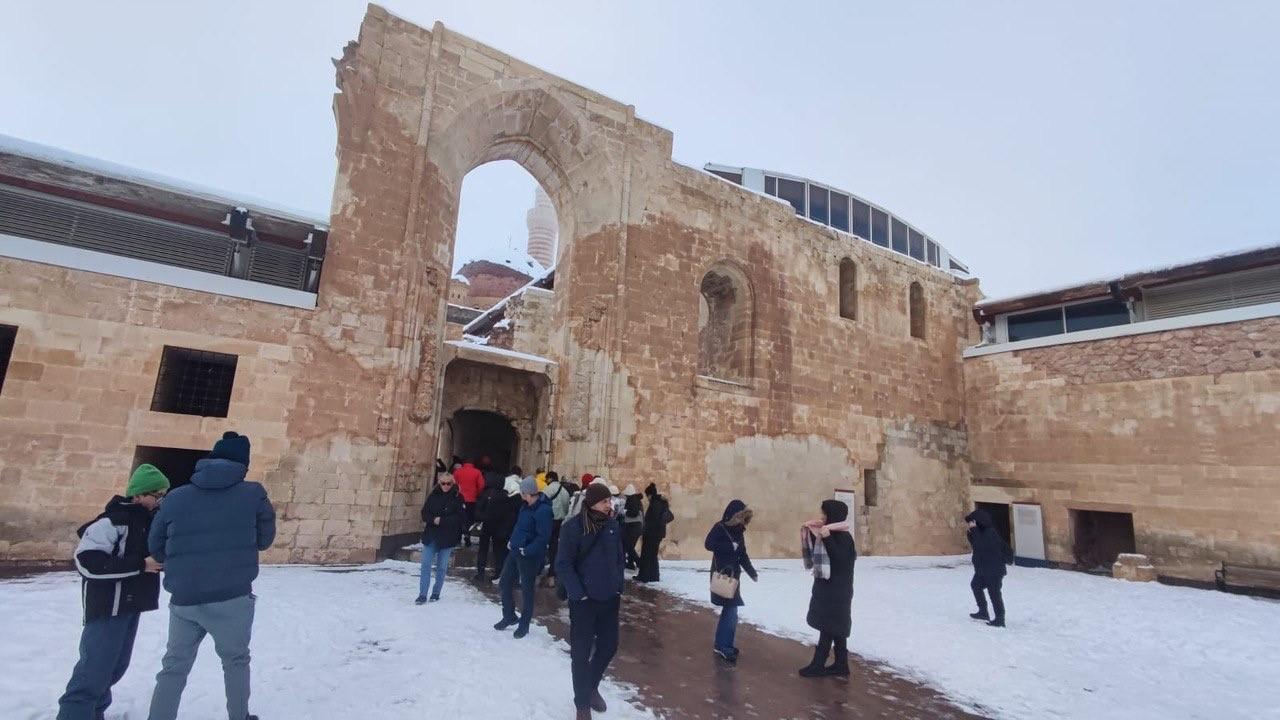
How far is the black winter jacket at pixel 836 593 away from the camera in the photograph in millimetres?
5188

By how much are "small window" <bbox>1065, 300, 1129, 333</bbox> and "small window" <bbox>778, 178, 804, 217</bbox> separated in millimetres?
7934

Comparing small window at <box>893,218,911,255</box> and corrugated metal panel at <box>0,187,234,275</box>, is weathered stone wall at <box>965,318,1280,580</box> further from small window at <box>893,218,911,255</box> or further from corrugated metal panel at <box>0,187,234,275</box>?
corrugated metal panel at <box>0,187,234,275</box>

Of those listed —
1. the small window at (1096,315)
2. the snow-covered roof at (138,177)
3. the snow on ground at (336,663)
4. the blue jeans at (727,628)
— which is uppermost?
the small window at (1096,315)

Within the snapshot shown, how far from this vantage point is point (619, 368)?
12.0m

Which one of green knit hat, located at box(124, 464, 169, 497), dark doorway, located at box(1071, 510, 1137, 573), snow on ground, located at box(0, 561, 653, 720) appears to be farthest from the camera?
dark doorway, located at box(1071, 510, 1137, 573)

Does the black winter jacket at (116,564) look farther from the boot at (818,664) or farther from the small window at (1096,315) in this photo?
the small window at (1096,315)

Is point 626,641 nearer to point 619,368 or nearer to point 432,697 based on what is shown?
point 432,697

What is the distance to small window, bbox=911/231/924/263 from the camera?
22750 mm

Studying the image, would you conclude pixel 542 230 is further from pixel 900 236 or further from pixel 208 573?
pixel 208 573

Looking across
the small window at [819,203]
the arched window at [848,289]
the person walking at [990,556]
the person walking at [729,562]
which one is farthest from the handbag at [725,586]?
the small window at [819,203]

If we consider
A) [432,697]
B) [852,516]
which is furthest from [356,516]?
[852,516]

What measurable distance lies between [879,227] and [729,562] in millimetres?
18852

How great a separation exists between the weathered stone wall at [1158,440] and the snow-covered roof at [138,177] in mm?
16475

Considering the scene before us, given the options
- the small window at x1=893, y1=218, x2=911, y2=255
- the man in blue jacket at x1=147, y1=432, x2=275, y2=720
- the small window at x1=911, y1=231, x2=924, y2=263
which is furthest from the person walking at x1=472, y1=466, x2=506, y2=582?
the small window at x1=911, y1=231, x2=924, y2=263
